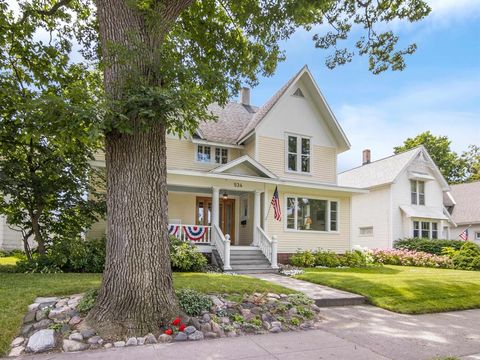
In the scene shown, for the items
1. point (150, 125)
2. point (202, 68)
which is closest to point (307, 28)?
point (202, 68)

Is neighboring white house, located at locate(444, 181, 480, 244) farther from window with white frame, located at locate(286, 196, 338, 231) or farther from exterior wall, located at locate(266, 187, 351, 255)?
window with white frame, located at locate(286, 196, 338, 231)

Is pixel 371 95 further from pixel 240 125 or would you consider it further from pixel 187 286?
pixel 187 286

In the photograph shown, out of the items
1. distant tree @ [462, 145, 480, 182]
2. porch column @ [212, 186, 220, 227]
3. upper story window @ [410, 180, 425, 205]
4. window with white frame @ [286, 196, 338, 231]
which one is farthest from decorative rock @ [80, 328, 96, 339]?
distant tree @ [462, 145, 480, 182]

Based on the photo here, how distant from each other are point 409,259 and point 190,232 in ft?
41.3

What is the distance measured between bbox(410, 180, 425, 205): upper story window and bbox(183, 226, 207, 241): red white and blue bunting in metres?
17.2

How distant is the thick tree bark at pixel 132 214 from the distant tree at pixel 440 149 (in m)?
42.5

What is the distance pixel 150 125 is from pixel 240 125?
13.4 meters

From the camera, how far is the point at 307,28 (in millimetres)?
9859

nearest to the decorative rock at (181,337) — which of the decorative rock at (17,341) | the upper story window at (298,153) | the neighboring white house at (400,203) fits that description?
the decorative rock at (17,341)

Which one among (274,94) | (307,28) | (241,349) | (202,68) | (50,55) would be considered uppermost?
(274,94)

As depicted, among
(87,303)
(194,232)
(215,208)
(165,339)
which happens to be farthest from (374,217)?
(87,303)

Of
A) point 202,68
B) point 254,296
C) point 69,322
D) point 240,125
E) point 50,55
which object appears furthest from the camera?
point 240,125

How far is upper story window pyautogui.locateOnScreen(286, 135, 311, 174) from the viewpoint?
1712 cm

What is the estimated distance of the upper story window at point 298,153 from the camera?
674 inches
